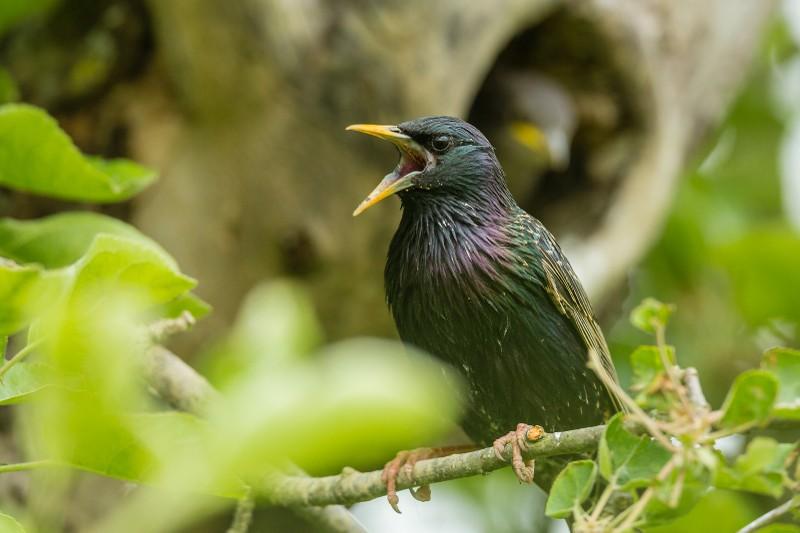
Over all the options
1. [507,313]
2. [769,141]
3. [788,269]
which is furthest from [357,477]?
[769,141]

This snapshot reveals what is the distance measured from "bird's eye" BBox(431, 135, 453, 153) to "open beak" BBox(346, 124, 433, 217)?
3cm

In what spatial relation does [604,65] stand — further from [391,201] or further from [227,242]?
[227,242]

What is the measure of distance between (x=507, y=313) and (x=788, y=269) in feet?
6.52

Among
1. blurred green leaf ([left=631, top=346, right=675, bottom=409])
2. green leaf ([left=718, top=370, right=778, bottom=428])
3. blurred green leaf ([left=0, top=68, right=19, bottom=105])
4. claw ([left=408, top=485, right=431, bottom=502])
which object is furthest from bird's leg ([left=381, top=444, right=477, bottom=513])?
blurred green leaf ([left=0, top=68, right=19, bottom=105])

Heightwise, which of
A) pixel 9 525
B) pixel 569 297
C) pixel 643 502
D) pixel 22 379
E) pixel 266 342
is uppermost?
pixel 569 297

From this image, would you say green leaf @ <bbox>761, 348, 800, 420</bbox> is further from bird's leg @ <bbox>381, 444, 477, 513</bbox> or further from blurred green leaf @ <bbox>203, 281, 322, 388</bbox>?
bird's leg @ <bbox>381, 444, 477, 513</bbox>

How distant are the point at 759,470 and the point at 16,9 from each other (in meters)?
2.94

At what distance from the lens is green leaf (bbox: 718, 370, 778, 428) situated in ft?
4.66

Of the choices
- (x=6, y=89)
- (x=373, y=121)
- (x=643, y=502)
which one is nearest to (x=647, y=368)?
(x=643, y=502)

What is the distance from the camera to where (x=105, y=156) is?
13.1 feet

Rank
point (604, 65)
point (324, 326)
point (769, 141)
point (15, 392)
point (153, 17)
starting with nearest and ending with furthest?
1. point (15, 392)
2. point (153, 17)
3. point (324, 326)
4. point (604, 65)
5. point (769, 141)

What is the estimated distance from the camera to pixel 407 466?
8.39 feet

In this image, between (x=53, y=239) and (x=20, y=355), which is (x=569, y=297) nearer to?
(x=53, y=239)

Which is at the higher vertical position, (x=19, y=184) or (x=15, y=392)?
(x=19, y=184)
